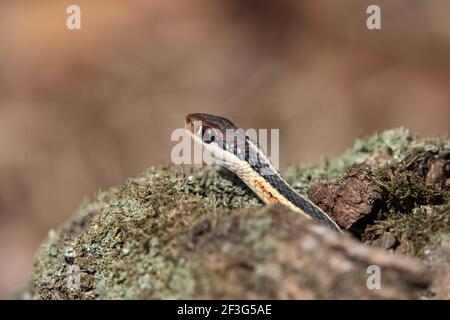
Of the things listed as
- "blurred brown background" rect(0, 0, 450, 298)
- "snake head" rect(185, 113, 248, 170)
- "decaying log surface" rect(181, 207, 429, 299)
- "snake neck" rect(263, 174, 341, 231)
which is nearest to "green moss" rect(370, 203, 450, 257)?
"snake neck" rect(263, 174, 341, 231)

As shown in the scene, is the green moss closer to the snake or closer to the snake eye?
the snake

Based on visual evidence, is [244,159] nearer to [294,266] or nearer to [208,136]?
[208,136]

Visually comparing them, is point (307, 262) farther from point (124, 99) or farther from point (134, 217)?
point (124, 99)

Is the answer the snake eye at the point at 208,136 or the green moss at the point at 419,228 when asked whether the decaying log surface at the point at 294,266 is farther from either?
the snake eye at the point at 208,136

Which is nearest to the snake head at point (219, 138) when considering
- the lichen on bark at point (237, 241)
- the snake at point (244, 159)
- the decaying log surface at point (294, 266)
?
the snake at point (244, 159)
